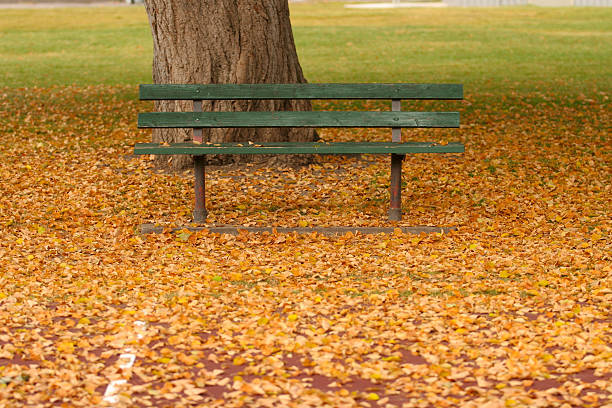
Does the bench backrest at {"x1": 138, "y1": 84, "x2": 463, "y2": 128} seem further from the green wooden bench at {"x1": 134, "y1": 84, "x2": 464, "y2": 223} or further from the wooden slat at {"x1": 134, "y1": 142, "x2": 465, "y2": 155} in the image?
the wooden slat at {"x1": 134, "y1": 142, "x2": 465, "y2": 155}

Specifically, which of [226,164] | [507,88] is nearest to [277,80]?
[226,164]

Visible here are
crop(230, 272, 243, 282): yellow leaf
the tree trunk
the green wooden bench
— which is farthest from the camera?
the tree trunk

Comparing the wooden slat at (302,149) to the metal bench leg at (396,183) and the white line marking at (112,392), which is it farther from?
the white line marking at (112,392)

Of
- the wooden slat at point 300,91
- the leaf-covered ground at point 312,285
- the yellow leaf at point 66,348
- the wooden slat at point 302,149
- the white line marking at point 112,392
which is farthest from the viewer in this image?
the wooden slat at point 300,91

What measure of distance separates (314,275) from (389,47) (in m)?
18.7

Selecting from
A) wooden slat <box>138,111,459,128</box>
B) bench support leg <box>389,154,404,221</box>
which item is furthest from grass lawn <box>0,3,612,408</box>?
wooden slat <box>138,111,459,128</box>

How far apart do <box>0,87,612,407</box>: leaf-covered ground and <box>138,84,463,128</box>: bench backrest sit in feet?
2.63

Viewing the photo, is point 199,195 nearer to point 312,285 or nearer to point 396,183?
point 396,183

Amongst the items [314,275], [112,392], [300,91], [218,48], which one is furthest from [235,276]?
[218,48]

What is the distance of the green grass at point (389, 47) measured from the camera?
691 inches

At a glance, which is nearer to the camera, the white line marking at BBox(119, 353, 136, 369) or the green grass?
the white line marking at BBox(119, 353, 136, 369)

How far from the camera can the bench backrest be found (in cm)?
723

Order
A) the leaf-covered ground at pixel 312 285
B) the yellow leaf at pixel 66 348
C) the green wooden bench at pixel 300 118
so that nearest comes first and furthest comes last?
the leaf-covered ground at pixel 312 285, the yellow leaf at pixel 66 348, the green wooden bench at pixel 300 118

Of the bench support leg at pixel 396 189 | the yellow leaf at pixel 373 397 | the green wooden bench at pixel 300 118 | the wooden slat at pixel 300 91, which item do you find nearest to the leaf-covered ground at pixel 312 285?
the yellow leaf at pixel 373 397
